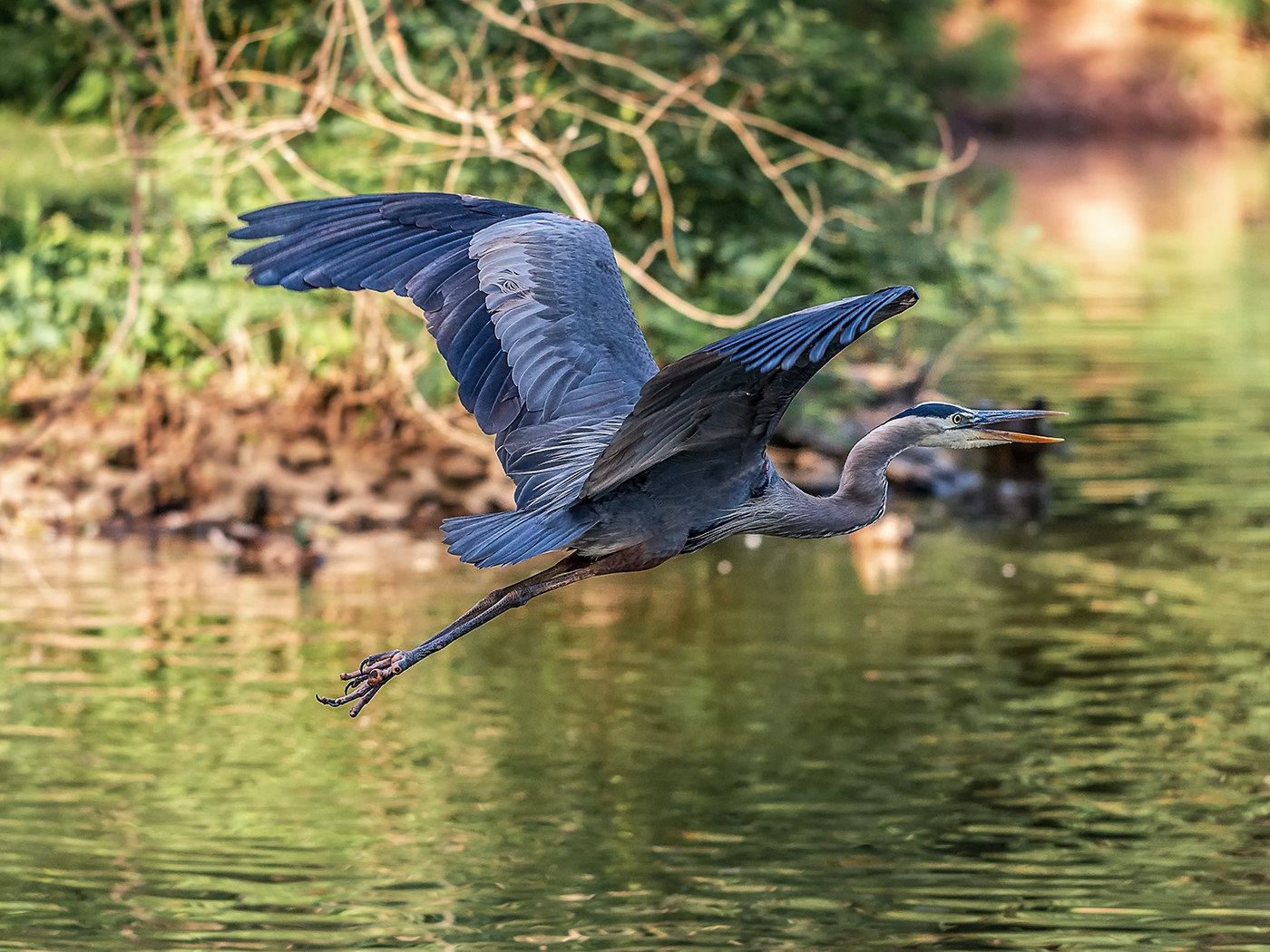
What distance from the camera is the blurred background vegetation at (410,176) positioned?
1582 cm

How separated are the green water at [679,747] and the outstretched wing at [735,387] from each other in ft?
8.62

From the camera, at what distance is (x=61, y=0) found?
14.6 metres

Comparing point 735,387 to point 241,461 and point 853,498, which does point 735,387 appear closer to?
point 853,498

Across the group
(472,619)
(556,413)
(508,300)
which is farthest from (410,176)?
(472,619)

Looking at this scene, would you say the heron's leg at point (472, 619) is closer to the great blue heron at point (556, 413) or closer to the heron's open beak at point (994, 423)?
the great blue heron at point (556, 413)

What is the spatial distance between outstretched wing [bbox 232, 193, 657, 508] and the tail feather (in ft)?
1.07

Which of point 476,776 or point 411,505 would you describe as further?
point 411,505

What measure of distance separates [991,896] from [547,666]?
414 cm

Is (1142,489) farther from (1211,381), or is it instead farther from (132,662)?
(132,662)

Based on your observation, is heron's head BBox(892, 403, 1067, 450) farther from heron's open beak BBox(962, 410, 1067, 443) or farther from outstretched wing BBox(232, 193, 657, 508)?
outstretched wing BBox(232, 193, 657, 508)

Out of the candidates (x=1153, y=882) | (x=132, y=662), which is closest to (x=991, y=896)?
(x=1153, y=882)

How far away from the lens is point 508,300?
7383 mm

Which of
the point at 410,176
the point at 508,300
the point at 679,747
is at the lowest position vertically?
the point at 679,747

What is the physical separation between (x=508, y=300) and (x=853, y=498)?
1.25 metres
